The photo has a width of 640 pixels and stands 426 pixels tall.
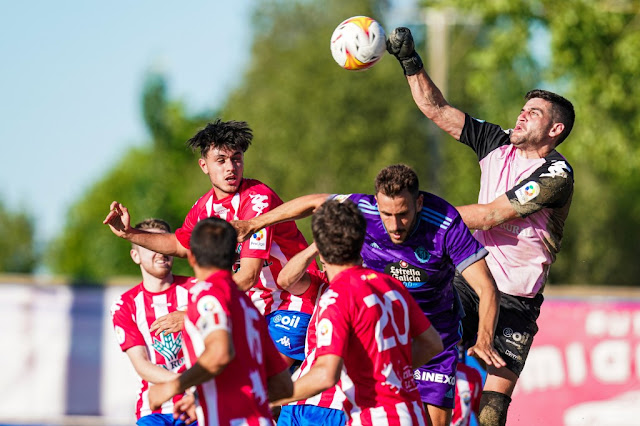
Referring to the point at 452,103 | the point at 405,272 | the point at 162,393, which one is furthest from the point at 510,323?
the point at 452,103

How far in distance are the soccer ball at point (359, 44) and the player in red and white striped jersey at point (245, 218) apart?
0.96 meters

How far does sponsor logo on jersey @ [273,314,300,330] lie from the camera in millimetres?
7668

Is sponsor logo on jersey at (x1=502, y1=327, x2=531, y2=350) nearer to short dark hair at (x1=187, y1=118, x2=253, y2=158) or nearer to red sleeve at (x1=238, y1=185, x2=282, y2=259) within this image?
red sleeve at (x1=238, y1=185, x2=282, y2=259)

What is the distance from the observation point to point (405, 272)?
21.7 feet

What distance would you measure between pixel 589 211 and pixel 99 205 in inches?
1733

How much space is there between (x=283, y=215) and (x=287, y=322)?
4.30 ft

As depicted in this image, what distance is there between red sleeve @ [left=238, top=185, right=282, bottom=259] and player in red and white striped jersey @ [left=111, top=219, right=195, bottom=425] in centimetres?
87

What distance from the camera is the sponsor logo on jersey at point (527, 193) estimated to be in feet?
23.2

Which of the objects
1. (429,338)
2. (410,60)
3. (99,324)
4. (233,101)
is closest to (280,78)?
(233,101)

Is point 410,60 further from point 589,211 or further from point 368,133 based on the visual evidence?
point 368,133

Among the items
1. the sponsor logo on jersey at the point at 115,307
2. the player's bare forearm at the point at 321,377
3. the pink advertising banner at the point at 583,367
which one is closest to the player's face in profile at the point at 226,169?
the sponsor logo on jersey at the point at 115,307

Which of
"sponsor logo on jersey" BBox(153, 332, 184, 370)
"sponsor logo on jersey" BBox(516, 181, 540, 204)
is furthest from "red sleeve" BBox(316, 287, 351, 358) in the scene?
"sponsor logo on jersey" BBox(153, 332, 184, 370)

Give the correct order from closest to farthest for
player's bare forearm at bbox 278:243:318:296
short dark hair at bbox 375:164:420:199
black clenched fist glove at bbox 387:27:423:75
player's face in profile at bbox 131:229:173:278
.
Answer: short dark hair at bbox 375:164:420:199, player's bare forearm at bbox 278:243:318:296, black clenched fist glove at bbox 387:27:423:75, player's face in profile at bbox 131:229:173:278

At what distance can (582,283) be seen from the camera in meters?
29.1
